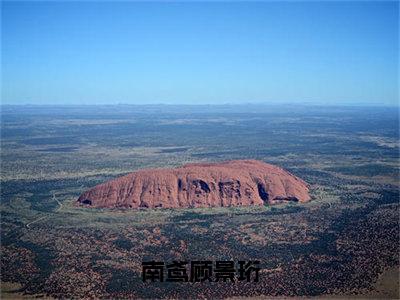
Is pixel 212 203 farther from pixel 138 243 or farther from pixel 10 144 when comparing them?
pixel 10 144

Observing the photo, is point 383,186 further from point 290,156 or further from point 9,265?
point 9,265

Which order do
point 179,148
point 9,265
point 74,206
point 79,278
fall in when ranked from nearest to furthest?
1. point 79,278
2. point 9,265
3. point 74,206
4. point 179,148

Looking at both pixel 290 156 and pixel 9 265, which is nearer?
pixel 9 265

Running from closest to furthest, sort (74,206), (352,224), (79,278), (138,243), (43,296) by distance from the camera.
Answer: (43,296) → (79,278) → (138,243) → (352,224) → (74,206)

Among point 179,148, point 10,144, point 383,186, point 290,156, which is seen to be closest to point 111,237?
point 383,186

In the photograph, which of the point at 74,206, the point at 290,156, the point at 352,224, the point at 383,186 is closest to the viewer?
the point at 352,224

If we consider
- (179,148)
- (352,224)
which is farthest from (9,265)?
(179,148)
